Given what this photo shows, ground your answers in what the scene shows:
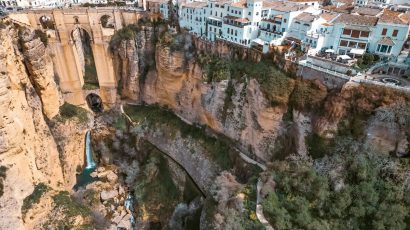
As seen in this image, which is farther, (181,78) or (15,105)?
(181,78)

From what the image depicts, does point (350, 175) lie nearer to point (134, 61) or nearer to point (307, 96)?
point (307, 96)

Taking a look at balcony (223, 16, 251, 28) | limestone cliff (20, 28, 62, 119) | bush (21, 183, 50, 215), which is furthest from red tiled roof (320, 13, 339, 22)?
bush (21, 183, 50, 215)

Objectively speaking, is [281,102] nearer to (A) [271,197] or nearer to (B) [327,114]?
(B) [327,114]

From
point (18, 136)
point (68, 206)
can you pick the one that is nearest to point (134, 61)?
point (18, 136)

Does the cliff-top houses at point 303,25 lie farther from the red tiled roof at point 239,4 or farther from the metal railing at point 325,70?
the metal railing at point 325,70

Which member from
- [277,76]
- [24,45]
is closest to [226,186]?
[277,76]

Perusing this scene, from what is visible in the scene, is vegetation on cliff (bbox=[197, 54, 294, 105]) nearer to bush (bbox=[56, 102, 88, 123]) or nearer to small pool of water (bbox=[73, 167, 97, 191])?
bush (bbox=[56, 102, 88, 123])

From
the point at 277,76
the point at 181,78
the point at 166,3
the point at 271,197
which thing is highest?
the point at 166,3
